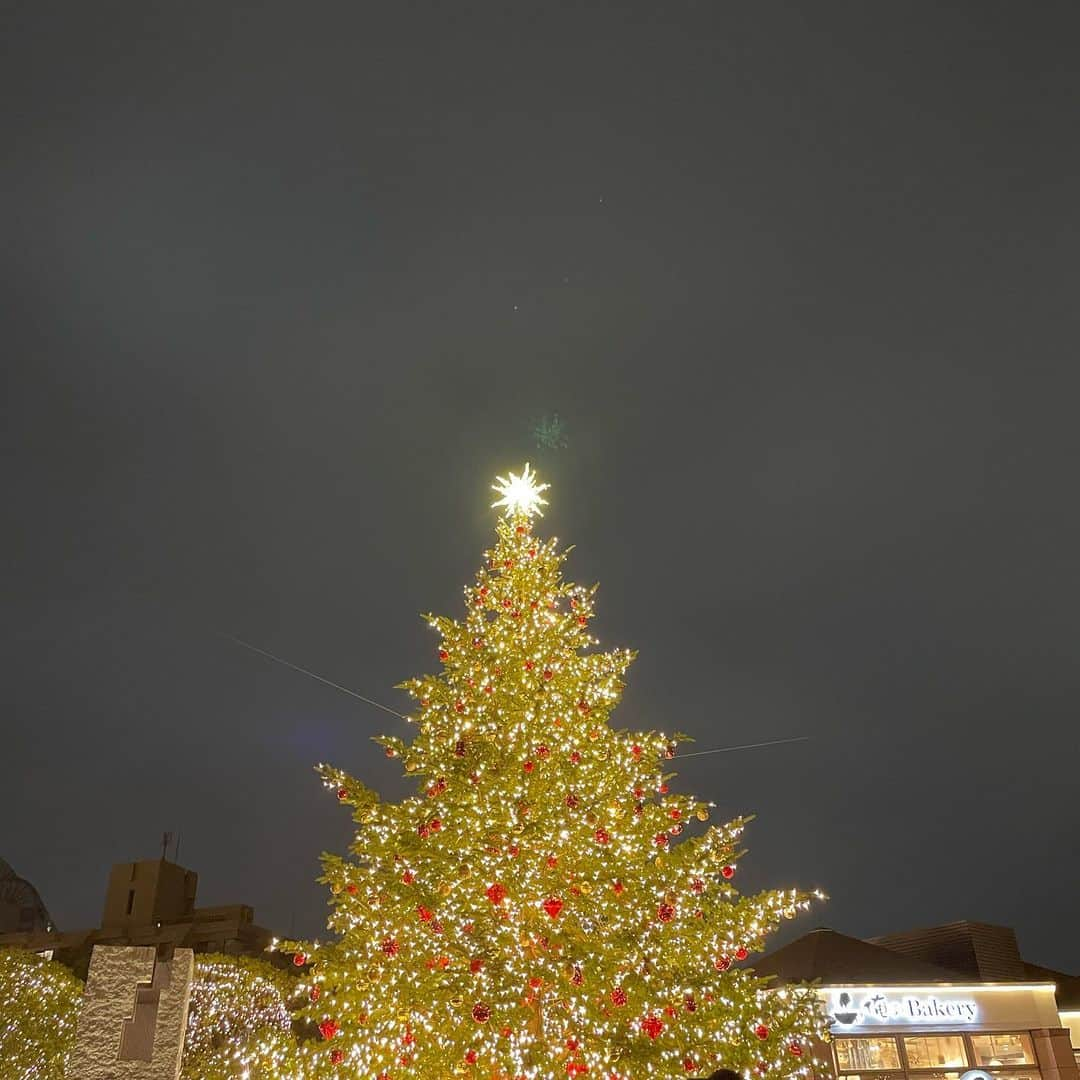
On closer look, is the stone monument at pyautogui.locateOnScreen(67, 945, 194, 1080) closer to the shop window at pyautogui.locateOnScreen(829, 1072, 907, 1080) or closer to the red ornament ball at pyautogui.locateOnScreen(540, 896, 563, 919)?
the red ornament ball at pyautogui.locateOnScreen(540, 896, 563, 919)

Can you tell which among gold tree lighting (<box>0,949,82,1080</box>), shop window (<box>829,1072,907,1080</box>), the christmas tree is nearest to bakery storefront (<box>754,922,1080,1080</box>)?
shop window (<box>829,1072,907,1080</box>)

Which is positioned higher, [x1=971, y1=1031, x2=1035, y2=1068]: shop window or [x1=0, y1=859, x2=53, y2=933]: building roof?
[x1=0, y1=859, x2=53, y2=933]: building roof

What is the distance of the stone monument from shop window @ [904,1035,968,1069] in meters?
17.8

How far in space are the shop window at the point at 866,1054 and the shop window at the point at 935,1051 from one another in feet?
1.19

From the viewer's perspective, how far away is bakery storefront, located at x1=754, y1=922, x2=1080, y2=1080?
17.5 metres

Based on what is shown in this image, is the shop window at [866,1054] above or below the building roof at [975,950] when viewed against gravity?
below

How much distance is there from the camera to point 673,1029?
7.75 m

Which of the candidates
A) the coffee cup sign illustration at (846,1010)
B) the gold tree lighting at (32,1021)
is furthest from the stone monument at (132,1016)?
the coffee cup sign illustration at (846,1010)

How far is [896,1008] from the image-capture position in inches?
702

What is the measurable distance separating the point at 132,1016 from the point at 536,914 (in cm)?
398

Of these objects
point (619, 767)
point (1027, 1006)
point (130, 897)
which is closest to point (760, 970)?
point (1027, 1006)

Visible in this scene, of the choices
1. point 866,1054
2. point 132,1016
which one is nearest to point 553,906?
point 132,1016

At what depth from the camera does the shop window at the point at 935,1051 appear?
17.9 meters

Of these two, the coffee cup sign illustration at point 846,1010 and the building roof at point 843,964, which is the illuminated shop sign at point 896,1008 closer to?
the coffee cup sign illustration at point 846,1010
